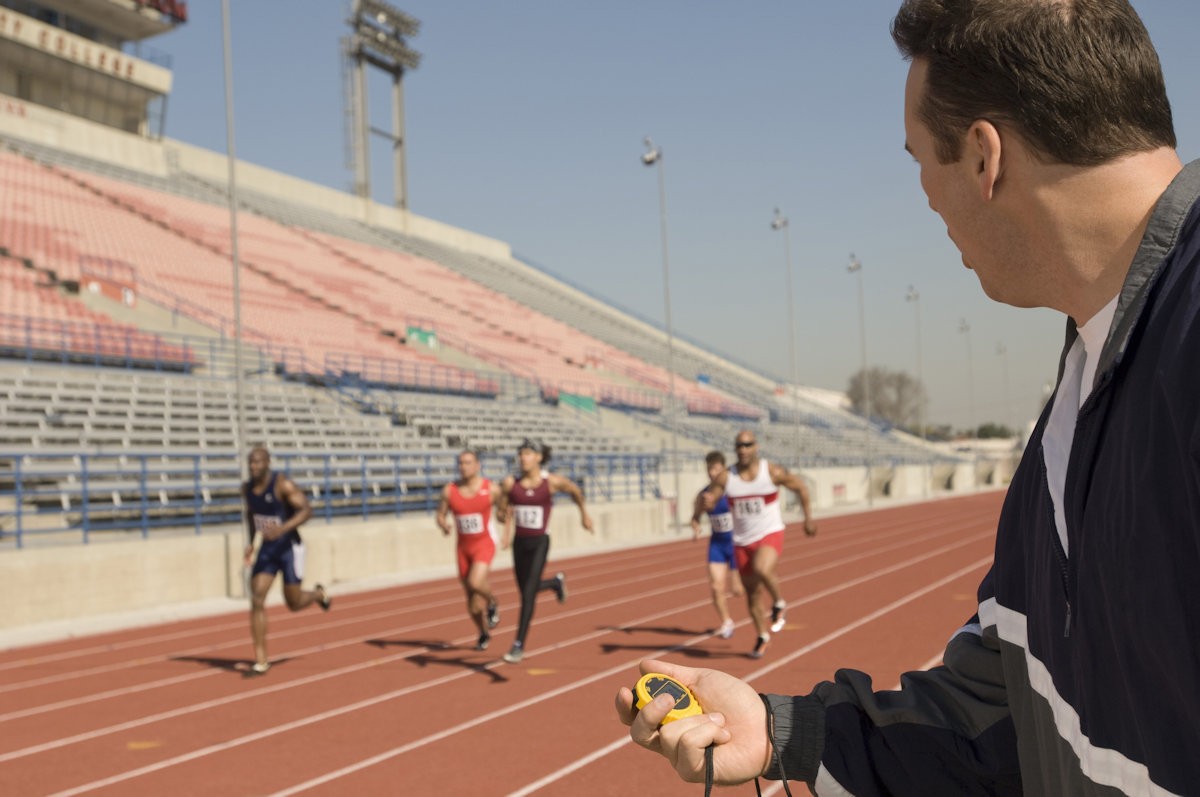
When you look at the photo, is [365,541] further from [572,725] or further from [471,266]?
[471,266]

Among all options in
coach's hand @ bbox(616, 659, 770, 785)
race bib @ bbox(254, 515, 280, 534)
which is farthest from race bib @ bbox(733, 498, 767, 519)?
coach's hand @ bbox(616, 659, 770, 785)

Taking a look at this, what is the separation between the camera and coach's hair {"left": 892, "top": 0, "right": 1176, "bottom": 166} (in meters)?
1.12

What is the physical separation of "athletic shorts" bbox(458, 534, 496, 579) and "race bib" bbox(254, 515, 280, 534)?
1742mm

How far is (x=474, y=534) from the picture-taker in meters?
10.2

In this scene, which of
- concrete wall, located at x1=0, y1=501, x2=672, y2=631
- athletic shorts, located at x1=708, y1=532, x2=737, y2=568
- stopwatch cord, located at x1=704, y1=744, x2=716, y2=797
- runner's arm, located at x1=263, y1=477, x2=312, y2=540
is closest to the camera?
stopwatch cord, located at x1=704, y1=744, x2=716, y2=797

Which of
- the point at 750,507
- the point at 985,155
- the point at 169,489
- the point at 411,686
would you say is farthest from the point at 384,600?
the point at 985,155

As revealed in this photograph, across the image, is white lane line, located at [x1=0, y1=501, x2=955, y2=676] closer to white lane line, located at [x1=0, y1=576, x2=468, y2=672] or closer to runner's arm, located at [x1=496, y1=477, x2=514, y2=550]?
white lane line, located at [x1=0, y1=576, x2=468, y2=672]

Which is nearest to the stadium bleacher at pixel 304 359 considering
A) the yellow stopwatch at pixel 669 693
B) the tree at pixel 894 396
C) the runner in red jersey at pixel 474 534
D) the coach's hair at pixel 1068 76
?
the runner in red jersey at pixel 474 534

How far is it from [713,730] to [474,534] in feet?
29.1

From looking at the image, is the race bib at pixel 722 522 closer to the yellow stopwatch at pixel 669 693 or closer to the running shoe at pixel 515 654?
the running shoe at pixel 515 654

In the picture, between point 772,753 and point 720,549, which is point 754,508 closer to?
point 720,549

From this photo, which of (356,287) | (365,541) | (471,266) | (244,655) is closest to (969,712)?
(244,655)

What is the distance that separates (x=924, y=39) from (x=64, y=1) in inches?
1791

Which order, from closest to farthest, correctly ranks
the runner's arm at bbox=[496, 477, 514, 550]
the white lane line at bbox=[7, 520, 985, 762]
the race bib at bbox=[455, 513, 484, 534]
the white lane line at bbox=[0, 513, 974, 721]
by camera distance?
the white lane line at bbox=[7, 520, 985, 762], the white lane line at bbox=[0, 513, 974, 721], the race bib at bbox=[455, 513, 484, 534], the runner's arm at bbox=[496, 477, 514, 550]
